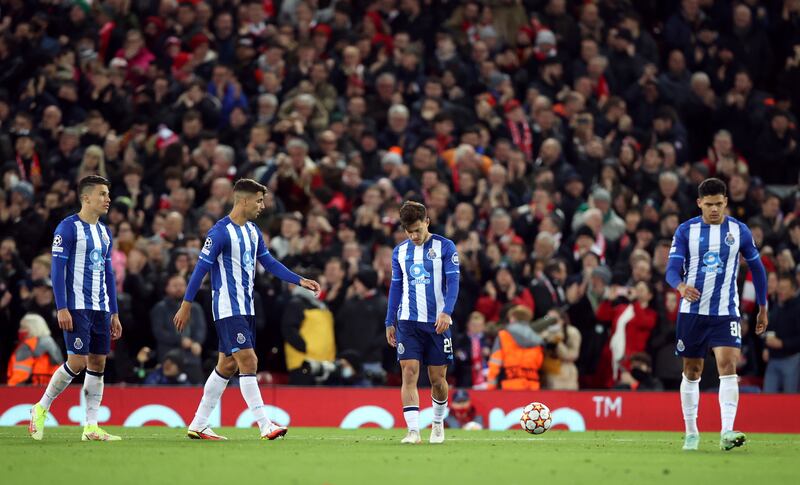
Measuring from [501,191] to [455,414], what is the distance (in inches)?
178

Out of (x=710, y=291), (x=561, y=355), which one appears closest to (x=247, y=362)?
(x=710, y=291)

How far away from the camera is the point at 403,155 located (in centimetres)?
2183

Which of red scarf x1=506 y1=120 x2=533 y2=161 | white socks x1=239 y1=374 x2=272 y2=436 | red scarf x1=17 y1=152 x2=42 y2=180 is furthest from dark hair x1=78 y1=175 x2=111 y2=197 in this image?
red scarf x1=506 y1=120 x2=533 y2=161

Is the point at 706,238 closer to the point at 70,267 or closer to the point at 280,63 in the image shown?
the point at 70,267

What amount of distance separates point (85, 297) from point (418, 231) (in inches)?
136

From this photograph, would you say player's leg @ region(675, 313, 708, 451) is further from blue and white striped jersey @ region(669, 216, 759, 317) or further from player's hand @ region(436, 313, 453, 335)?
player's hand @ region(436, 313, 453, 335)

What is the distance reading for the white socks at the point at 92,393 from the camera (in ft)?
42.2

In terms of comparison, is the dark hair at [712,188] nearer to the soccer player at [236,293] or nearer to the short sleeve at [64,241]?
the soccer player at [236,293]

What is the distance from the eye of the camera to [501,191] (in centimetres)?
2055

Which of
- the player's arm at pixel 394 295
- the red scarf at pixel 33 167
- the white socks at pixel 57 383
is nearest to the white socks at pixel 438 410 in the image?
the player's arm at pixel 394 295

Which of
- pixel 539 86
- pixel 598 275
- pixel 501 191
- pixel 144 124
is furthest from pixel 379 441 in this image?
pixel 539 86

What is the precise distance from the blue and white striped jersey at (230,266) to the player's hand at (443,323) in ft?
Result: 6.13

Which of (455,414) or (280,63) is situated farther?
(280,63)

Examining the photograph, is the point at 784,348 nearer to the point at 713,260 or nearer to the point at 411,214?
the point at 713,260
